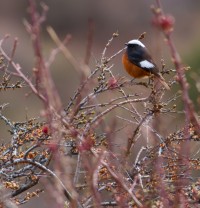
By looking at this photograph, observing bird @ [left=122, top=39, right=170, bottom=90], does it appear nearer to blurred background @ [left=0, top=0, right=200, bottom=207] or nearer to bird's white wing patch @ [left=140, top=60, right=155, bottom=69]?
bird's white wing patch @ [left=140, top=60, right=155, bottom=69]

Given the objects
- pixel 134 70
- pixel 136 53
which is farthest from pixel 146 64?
pixel 136 53

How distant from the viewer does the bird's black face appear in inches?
237

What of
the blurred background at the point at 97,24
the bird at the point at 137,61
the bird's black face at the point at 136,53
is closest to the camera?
the bird at the point at 137,61

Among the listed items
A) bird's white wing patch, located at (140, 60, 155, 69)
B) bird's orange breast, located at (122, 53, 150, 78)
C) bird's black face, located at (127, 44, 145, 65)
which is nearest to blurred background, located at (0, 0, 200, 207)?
bird's black face, located at (127, 44, 145, 65)

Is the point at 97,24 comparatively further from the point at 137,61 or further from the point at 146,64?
the point at 146,64

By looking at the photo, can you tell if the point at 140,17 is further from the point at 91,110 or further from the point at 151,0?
the point at 91,110

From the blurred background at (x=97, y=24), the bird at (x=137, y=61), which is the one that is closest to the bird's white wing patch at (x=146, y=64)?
the bird at (x=137, y=61)

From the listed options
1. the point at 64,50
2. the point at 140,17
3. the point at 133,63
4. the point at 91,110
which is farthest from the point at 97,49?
the point at 64,50

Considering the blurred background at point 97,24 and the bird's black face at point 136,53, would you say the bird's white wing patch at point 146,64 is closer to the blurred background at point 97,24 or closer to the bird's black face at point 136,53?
the bird's black face at point 136,53

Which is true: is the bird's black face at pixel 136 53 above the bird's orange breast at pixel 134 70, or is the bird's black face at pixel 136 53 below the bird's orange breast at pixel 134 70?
above

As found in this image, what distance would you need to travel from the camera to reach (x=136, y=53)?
6129 millimetres

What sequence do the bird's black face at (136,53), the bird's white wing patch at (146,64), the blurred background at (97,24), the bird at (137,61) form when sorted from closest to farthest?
the bird's white wing patch at (146,64) < the bird at (137,61) < the bird's black face at (136,53) < the blurred background at (97,24)

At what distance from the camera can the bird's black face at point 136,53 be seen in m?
6.01

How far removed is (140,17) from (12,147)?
2095 centimetres
